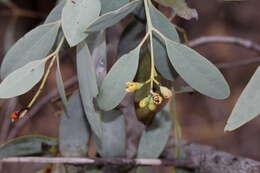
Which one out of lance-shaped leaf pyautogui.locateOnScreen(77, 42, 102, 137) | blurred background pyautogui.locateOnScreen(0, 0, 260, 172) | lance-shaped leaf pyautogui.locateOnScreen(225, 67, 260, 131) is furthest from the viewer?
blurred background pyautogui.locateOnScreen(0, 0, 260, 172)

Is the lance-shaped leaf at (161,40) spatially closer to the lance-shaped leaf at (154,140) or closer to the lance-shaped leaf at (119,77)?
the lance-shaped leaf at (119,77)

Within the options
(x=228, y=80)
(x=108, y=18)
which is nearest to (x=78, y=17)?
(x=108, y=18)

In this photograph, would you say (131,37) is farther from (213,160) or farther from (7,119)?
(7,119)

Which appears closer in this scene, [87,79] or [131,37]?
[87,79]

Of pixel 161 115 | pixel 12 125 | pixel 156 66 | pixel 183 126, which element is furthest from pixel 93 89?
pixel 183 126

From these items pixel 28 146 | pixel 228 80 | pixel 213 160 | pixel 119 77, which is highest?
pixel 119 77

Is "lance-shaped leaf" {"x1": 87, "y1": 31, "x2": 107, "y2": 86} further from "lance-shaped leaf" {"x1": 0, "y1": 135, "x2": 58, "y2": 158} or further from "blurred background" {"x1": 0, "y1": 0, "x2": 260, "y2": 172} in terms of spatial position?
"blurred background" {"x1": 0, "y1": 0, "x2": 260, "y2": 172}

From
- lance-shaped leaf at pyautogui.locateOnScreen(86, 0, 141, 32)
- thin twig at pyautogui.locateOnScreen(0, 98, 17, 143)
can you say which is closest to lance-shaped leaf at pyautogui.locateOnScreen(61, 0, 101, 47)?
lance-shaped leaf at pyautogui.locateOnScreen(86, 0, 141, 32)
